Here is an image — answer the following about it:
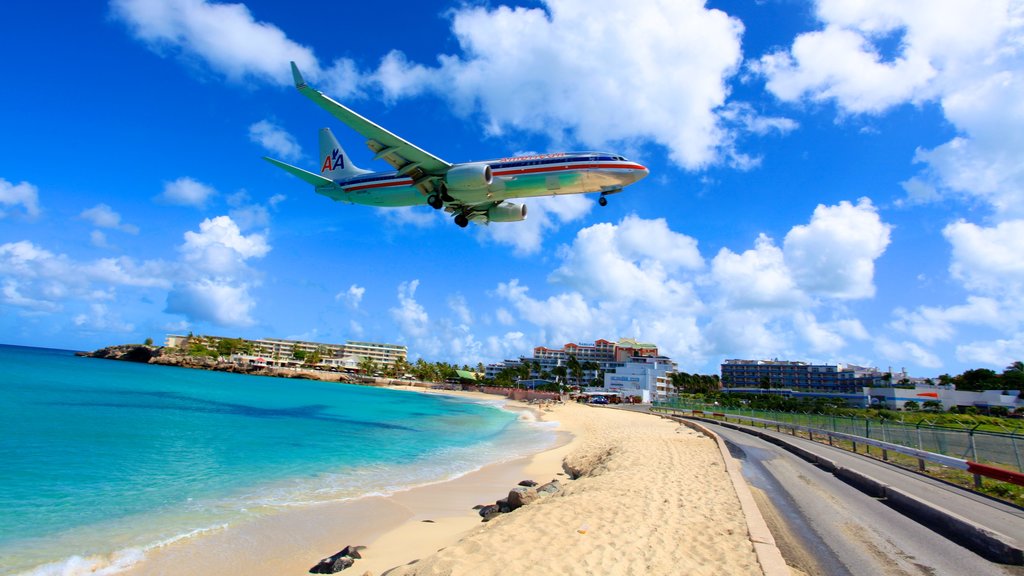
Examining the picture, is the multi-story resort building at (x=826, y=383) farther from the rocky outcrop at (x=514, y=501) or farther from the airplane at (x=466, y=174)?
the rocky outcrop at (x=514, y=501)

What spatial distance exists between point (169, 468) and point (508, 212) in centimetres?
1804

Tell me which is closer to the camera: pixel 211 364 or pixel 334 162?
pixel 334 162

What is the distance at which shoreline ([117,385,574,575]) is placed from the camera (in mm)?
9203

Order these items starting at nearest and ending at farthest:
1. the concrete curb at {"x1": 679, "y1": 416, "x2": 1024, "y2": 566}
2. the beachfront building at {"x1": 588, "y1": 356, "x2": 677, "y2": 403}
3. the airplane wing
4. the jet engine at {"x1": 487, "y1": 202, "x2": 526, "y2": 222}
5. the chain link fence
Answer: the concrete curb at {"x1": 679, "y1": 416, "x2": 1024, "y2": 566} → the chain link fence → the airplane wing → the jet engine at {"x1": 487, "y1": 202, "x2": 526, "y2": 222} → the beachfront building at {"x1": 588, "y1": 356, "x2": 677, "y2": 403}

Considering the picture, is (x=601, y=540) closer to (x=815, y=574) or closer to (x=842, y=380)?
(x=815, y=574)

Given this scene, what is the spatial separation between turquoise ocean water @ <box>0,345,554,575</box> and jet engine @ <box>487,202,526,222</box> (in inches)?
469

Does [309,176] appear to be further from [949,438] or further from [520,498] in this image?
[949,438]

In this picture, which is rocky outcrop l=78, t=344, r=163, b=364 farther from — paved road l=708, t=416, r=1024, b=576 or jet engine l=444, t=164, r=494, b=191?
paved road l=708, t=416, r=1024, b=576

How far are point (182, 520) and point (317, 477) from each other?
19.4 feet

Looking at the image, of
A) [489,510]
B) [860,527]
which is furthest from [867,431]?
[489,510]

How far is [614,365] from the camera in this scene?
165 meters

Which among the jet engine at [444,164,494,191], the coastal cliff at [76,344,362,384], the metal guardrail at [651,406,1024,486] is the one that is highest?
the jet engine at [444,164,494,191]

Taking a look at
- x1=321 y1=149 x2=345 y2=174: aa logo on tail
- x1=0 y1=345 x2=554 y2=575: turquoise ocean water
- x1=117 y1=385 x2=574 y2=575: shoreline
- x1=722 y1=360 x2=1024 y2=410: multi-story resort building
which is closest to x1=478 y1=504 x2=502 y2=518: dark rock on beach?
x1=117 y1=385 x2=574 y2=575: shoreline

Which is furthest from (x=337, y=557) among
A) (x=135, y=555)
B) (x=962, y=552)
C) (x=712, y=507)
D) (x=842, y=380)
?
(x=842, y=380)
